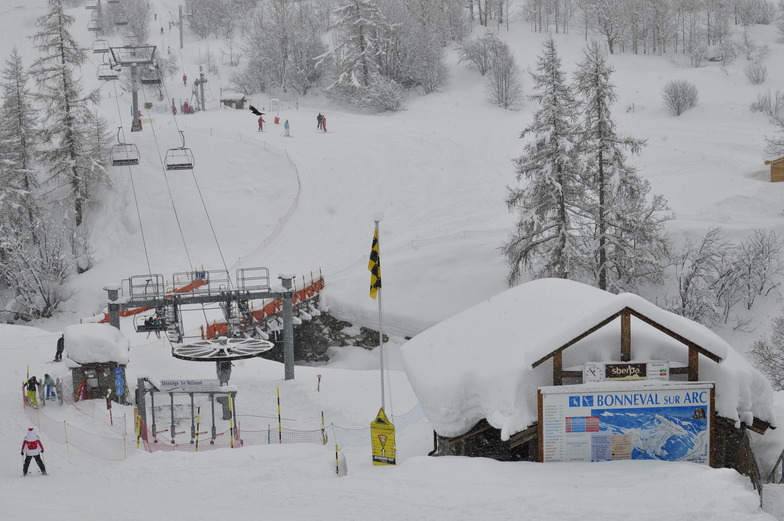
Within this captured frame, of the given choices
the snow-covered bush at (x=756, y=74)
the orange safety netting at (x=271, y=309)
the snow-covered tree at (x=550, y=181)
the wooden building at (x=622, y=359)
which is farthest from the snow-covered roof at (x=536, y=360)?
the snow-covered bush at (x=756, y=74)

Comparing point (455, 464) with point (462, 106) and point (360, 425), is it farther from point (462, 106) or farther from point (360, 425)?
point (462, 106)

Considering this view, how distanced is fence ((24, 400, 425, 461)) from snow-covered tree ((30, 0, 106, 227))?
29321 millimetres

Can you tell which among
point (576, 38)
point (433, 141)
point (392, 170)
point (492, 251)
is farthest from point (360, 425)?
point (576, 38)

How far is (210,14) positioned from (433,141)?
5498 centimetres

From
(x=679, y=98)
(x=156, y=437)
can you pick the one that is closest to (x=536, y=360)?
(x=156, y=437)

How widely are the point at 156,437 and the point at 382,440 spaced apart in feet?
29.2

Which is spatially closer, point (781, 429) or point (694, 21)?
point (781, 429)

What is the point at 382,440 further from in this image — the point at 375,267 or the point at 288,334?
the point at 288,334

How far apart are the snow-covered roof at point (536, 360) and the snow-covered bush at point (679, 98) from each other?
48343mm

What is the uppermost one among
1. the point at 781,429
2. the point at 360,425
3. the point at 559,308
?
the point at 559,308

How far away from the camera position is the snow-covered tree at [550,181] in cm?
3722

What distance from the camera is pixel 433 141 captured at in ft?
201

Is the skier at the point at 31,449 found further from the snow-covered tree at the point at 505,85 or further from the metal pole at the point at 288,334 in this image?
the snow-covered tree at the point at 505,85

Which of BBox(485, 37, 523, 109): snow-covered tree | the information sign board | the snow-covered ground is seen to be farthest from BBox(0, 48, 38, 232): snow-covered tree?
the information sign board
